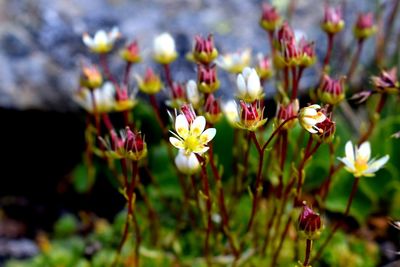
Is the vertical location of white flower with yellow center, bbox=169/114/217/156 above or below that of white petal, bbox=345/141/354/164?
above

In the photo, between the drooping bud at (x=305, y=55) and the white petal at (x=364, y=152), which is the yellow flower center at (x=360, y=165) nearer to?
the white petal at (x=364, y=152)

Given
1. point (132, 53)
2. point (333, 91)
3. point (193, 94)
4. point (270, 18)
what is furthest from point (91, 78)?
point (333, 91)

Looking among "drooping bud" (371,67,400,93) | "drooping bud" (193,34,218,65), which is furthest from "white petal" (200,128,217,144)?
"drooping bud" (371,67,400,93)

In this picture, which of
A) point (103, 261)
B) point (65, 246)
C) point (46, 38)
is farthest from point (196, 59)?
point (46, 38)

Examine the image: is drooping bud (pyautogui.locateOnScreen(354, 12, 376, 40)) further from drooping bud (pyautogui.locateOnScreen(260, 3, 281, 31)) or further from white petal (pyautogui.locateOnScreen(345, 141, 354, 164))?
white petal (pyautogui.locateOnScreen(345, 141, 354, 164))

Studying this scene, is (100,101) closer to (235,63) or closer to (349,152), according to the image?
(235,63)

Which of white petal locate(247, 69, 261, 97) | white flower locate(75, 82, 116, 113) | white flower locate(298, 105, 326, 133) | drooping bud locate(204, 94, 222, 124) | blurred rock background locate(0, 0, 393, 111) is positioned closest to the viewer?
white flower locate(298, 105, 326, 133)

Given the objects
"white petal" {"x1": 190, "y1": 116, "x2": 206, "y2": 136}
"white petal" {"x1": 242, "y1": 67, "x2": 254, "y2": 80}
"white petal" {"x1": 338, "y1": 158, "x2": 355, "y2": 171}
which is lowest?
"white petal" {"x1": 338, "y1": 158, "x2": 355, "y2": 171}

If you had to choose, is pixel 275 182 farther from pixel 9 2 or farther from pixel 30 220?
pixel 9 2
